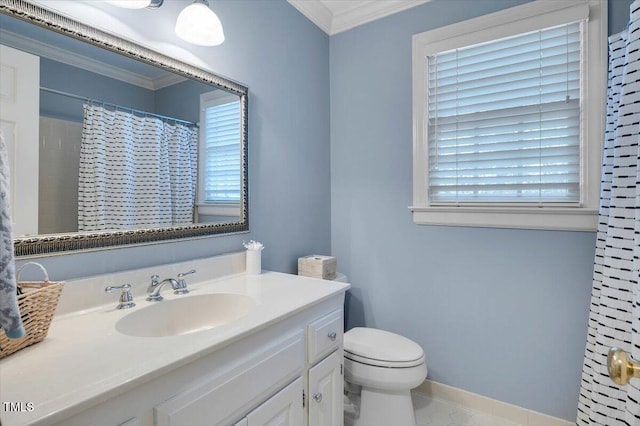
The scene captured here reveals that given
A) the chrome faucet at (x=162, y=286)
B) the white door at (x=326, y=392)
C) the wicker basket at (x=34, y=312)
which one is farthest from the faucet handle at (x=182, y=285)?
the white door at (x=326, y=392)

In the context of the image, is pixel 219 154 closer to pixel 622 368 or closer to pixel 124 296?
pixel 124 296

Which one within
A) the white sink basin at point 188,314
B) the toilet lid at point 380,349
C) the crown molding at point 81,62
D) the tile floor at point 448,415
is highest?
the crown molding at point 81,62

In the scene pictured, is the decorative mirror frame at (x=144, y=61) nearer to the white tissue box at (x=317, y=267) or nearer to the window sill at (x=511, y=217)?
the white tissue box at (x=317, y=267)

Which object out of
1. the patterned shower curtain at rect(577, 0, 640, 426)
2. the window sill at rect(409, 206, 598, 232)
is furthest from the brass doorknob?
the window sill at rect(409, 206, 598, 232)

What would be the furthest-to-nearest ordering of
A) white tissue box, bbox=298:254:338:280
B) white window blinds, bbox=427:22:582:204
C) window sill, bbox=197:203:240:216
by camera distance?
1. white tissue box, bbox=298:254:338:280
2. white window blinds, bbox=427:22:582:204
3. window sill, bbox=197:203:240:216

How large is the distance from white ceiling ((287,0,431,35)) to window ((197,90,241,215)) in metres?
0.94

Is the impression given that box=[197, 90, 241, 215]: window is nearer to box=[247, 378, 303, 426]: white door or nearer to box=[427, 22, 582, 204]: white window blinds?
box=[247, 378, 303, 426]: white door

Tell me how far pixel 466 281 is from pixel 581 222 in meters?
0.64

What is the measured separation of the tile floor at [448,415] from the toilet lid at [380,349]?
0.47m

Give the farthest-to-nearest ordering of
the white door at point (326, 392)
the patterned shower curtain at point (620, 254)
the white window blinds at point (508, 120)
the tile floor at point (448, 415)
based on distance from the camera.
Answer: the tile floor at point (448, 415) → the white window blinds at point (508, 120) → the white door at point (326, 392) → the patterned shower curtain at point (620, 254)

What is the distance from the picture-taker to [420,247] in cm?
205

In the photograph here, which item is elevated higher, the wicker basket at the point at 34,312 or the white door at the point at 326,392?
the wicker basket at the point at 34,312

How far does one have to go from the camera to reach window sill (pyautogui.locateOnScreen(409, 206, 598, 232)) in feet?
5.21

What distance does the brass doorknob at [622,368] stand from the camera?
0.59 meters
